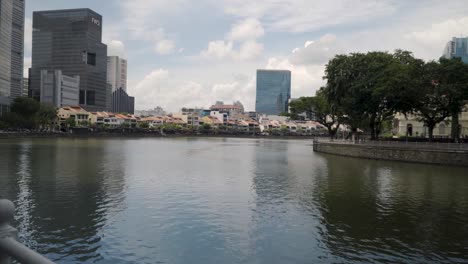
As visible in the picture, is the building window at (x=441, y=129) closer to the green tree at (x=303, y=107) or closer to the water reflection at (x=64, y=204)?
the green tree at (x=303, y=107)

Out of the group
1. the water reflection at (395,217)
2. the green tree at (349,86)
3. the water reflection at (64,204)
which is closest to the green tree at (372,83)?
the green tree at (349,86)

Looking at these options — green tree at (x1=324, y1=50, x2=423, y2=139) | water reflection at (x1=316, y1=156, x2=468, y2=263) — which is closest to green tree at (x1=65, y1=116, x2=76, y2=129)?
green tree at (x1=324, y1=50, x2=423, y2=139)

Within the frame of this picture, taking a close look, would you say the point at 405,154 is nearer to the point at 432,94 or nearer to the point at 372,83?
the point at 432,94

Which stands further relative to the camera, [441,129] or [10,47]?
[10,47]

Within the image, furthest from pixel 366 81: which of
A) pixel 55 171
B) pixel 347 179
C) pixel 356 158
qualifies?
pixel 55 171

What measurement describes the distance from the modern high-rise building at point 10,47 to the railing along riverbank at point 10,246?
144257mm

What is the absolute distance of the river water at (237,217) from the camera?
47.4 feet

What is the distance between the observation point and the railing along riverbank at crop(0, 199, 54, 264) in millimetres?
3102

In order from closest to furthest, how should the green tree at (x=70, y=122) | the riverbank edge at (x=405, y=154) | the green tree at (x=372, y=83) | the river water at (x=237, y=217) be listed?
the river water at (x=237, y=217), the riverbank edge at (x=405, y=154), the green tree at (x=372, y=83), the green tree at (x=70, y=122)

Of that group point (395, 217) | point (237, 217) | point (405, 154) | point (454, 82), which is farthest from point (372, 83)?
point (237, 217)

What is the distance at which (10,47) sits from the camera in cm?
14400

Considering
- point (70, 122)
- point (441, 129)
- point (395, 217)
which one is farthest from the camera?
point (70, 122)

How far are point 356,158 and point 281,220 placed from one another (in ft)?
134

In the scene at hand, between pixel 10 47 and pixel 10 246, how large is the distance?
533 ft
